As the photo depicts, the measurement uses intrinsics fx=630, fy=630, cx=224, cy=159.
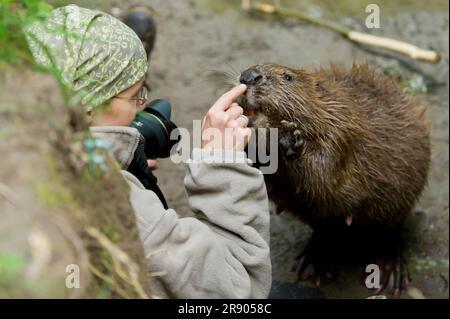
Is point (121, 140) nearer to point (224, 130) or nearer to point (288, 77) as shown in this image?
point (224, 130)

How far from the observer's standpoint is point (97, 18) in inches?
77.4

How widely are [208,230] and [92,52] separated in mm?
629

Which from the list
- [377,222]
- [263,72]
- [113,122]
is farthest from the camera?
[377,222]

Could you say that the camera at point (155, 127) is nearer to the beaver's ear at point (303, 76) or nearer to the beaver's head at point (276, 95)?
the beaver's head at point (276, 95)

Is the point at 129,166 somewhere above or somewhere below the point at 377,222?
above

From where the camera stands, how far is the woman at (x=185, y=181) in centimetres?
171

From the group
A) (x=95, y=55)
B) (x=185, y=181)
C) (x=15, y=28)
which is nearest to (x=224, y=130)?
(x=185, y=181)

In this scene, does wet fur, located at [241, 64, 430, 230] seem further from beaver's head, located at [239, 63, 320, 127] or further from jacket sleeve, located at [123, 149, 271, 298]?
jacket sleeve, located at [123, 149, 271, 298]

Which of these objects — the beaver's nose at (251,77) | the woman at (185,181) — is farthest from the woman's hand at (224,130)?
the beaver's nose at (251,77)

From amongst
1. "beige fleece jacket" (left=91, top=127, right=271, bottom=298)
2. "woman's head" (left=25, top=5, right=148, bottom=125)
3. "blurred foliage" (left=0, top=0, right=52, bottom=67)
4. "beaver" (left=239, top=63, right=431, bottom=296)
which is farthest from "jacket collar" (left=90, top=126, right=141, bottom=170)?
"beaver" (left=239, top=63, right=431, bottom=296)

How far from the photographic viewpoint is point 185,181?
185 centimetres
